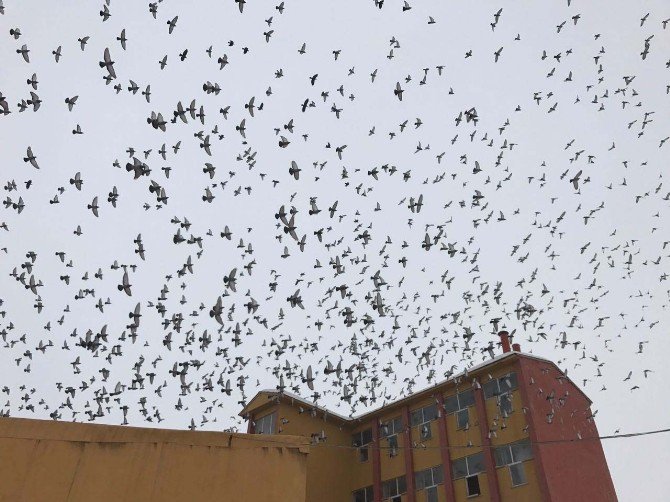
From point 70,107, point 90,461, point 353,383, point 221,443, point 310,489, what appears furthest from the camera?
point 310,489

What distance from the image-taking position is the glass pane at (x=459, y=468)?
2438 centimetres

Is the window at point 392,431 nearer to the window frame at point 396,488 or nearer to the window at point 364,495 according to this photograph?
the window frame at point 396,488

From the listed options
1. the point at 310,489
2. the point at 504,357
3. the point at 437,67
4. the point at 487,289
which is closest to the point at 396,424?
the point at 310,489

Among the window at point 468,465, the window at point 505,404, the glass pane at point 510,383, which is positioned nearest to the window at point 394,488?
the window at point 468,465

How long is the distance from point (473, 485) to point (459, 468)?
114 cm

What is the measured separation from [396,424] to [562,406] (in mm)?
8927

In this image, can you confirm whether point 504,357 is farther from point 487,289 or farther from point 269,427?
point 269,427

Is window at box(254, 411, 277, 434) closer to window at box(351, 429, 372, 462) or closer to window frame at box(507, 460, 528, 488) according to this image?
window at box(351, 429, 372, 462)

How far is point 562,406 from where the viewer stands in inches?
994

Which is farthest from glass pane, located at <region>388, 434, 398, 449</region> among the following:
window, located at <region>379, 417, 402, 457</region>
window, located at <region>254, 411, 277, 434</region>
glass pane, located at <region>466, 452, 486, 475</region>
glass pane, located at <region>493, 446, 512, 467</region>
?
window, located at <region>254, 411, 277, 434</region>

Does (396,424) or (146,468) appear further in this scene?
(396,424)

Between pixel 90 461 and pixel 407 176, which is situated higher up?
pixel 407 176

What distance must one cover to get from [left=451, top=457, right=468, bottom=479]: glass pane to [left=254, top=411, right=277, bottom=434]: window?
9613 millimetres

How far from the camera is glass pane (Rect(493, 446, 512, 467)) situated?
22.9 m
